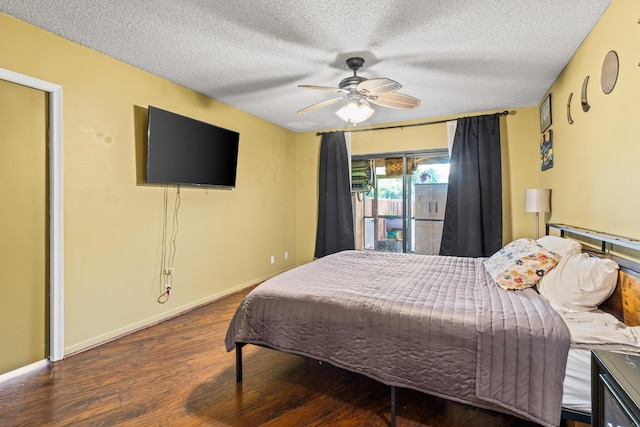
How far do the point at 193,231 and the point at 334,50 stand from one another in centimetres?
238

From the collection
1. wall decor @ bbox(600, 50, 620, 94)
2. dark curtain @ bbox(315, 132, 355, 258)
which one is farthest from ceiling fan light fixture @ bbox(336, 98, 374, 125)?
dark curtain @ bbox(315, 132, 355, 258)

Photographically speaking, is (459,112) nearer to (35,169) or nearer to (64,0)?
(64,0)

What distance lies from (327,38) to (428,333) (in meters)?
2.14

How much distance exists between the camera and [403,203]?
481cm

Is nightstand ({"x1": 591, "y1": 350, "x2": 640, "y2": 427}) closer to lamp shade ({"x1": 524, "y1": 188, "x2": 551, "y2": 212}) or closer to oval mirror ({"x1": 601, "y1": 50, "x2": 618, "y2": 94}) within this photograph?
oval mirror ({"x1": 601, "y1": 50, "x2": 618, "y2": 94})

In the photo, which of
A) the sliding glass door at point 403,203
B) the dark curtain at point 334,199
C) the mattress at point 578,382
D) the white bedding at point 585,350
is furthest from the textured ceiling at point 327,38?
the mattress at point 578,382

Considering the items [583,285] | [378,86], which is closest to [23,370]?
[378,86]

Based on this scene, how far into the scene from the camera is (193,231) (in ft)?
11.4

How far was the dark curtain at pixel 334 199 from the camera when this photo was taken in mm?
4988

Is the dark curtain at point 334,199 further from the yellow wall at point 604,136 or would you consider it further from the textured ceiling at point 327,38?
the yellow wall at point 604,136

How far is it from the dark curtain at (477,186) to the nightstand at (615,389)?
341 centimetres

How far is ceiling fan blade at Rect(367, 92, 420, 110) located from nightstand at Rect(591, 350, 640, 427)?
220cm

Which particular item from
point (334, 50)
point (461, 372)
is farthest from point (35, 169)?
point (461, 372)

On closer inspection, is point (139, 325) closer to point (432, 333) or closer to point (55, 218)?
point (55, 218)
